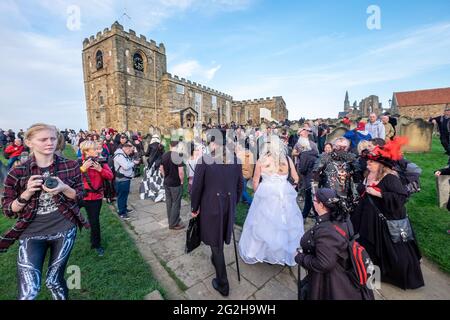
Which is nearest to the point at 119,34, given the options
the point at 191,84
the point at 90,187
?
the point at 191,84

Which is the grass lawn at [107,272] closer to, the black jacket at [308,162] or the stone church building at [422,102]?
the black jacket at [308,162]

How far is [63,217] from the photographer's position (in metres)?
2.12

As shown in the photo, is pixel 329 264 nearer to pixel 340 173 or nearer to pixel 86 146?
pixel 340 173

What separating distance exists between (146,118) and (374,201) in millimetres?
31991

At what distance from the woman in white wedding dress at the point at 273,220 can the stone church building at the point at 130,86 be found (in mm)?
27666

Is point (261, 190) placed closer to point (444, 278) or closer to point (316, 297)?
point (316, 297)

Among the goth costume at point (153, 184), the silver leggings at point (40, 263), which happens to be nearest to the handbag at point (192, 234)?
the silver leggings at point (40, 263)

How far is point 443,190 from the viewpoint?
16.6 feet

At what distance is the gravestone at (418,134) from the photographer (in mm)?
10836

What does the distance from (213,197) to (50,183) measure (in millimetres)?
1719

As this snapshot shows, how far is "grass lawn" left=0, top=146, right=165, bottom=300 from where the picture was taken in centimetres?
272

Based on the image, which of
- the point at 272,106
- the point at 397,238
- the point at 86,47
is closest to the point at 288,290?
the point at 397,238

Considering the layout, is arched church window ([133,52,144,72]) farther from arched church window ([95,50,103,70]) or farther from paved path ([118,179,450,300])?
paved path ([118,179,450,300])

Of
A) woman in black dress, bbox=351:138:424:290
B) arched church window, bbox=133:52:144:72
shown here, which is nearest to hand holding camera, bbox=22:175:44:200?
woman in black dress, bbox=351:138:424:290
